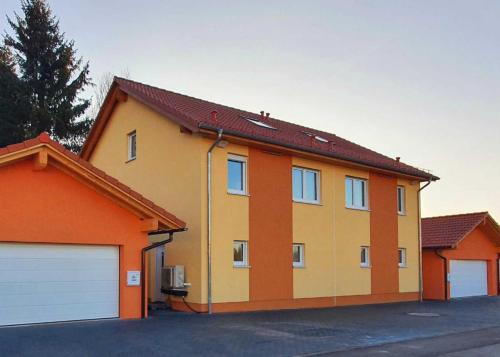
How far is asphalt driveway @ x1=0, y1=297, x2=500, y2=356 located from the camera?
9.93m

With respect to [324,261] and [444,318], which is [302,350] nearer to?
[444,318]

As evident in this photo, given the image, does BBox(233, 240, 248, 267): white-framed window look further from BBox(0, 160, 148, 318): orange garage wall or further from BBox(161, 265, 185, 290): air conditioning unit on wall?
BBox(0, 160, 148, 318): orange garage wall

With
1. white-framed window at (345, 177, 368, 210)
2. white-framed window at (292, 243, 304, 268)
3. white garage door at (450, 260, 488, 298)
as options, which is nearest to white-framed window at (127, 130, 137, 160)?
white-framed window at (292, 243, 304, 268)

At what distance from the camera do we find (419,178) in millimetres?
22922

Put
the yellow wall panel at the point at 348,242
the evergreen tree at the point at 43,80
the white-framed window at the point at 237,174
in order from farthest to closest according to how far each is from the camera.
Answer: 1. the evergreen tree at the point at 43,80
2. the yellow wall panel at the point at 348,242
3. the white-framed window at the point at 237,174

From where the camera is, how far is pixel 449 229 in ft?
81.1

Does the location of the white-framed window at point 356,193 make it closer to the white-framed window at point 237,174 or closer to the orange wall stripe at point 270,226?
the orange wall stripe at point 270,226

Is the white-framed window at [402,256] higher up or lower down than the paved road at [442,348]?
higher up

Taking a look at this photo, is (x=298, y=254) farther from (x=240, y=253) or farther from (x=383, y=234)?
(x=383, y=234)

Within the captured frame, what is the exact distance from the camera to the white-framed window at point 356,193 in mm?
20341

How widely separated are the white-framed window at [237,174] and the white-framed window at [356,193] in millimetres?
4825

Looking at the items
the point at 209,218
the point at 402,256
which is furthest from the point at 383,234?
the point at 209,218

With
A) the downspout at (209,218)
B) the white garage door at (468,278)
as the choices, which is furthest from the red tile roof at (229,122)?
the white garage door at (468,278)

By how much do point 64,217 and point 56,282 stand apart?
57.8 inches
